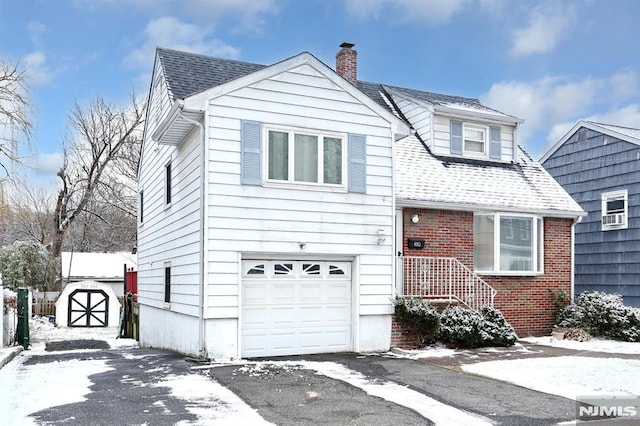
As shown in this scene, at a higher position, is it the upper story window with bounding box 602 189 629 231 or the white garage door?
the upper story window with bounding box 602 189 629 231

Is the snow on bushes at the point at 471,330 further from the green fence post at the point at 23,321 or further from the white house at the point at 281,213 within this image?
→ the green fence post at the point at 23,321

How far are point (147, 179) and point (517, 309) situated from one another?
10969 mm

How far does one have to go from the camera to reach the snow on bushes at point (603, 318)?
1481 cm

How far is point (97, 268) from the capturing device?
34.9 m

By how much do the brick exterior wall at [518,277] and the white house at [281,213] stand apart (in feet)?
5.42

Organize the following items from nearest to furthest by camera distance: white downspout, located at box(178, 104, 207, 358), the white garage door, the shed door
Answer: white downspout, located at box(178, 104, 207, 358), the white garage door, the shed door

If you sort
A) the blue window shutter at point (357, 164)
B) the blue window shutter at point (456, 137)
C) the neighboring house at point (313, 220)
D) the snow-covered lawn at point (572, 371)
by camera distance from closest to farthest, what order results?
the snow-covered lawn at point (572, 371), the neighboring house at point (313, 220), the blue window shutter at point (357, 164), the blue window shutter at point (456, 137)

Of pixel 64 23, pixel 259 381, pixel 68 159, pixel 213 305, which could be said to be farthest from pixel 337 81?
pixel 68 159

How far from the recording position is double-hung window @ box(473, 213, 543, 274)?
15.3 metres

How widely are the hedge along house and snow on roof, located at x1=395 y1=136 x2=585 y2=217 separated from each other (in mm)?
31

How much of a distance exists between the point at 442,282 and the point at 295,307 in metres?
3.74

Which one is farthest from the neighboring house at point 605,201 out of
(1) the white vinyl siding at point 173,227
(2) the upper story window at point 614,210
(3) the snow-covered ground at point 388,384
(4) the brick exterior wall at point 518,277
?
(1) the white vinyl siding at point 173,227

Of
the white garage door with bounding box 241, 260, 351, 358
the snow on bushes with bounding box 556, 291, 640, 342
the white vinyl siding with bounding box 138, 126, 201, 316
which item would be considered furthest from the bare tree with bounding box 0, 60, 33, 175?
the snow on bushes with bounding box 556, 291, 640, 342

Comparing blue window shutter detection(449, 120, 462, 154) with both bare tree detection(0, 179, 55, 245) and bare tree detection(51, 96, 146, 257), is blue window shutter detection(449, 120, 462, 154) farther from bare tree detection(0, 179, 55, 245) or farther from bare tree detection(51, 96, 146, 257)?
bare tree detection(0, 179, 55, 245)
